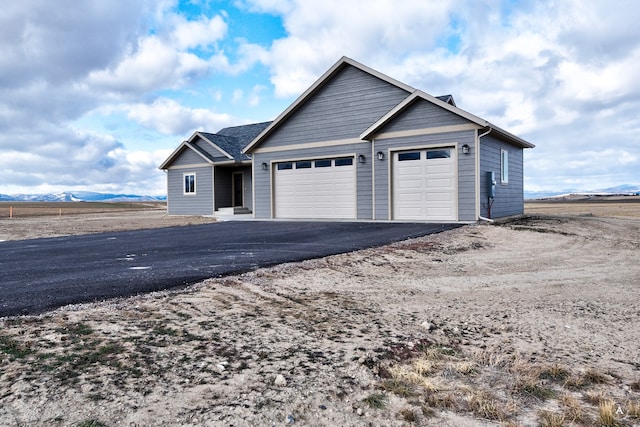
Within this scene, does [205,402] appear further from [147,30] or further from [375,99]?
[147,30]

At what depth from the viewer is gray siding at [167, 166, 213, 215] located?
23.2 metres

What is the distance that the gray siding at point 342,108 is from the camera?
1575 cm

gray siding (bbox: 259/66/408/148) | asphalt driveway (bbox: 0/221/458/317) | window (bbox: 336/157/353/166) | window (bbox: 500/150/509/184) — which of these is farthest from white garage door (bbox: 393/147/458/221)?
window (bbox: 500/150/509/184)

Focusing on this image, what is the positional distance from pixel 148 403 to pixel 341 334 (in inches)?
61.7

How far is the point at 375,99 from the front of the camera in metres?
15.9

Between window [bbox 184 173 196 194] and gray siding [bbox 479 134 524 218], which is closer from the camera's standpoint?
gray siding [bbox 479 134 524 218]

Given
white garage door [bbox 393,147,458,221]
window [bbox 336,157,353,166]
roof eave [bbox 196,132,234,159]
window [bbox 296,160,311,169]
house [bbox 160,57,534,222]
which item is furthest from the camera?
roof eave [bbox 196,132,234,159]

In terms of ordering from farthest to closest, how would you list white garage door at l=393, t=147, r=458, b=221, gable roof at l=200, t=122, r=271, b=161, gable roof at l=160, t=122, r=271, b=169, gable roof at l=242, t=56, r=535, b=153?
gable roof at l=200, t=122, r=271, b=161, gable roof at l=160, t=122, r=271, b=169, white garage door at l=393, t=147, r=458, b=221, gable roof at l=242, t=56, r=535, b=153

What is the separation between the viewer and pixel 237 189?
2405 cm

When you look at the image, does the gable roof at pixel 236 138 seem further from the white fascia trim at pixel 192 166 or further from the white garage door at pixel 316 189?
the white garage door at pixel 316 189

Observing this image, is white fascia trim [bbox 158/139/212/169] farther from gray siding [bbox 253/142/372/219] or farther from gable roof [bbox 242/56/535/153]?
gable roof [bbox 242/56/535/153]

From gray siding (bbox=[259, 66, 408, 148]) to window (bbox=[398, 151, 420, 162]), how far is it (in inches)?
77.3

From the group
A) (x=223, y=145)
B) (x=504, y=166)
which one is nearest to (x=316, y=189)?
(x=504, y=166)

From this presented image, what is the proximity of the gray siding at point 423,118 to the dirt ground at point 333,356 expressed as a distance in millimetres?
9184
